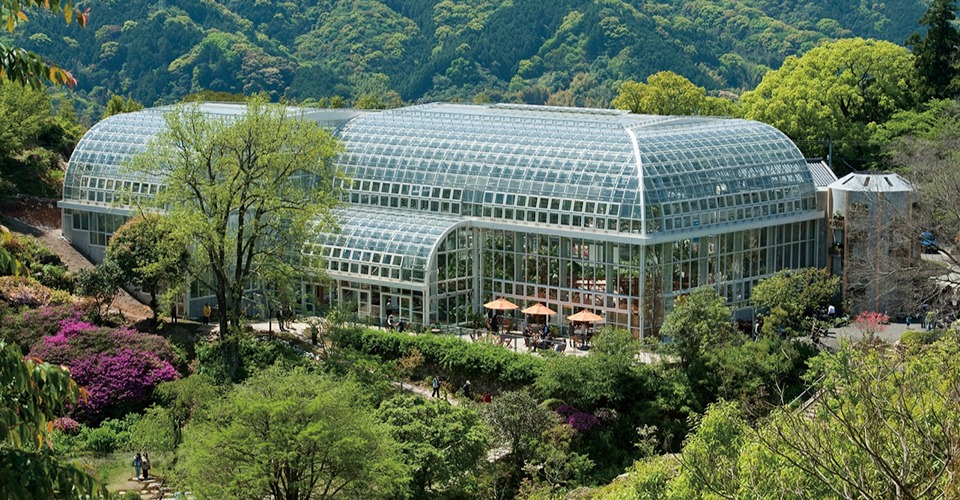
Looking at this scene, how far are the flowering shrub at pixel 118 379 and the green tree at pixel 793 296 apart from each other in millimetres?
20833

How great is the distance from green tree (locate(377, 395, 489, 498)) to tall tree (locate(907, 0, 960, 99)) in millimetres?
41316

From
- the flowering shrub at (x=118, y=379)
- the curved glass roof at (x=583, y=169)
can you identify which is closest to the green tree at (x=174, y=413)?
the flowering shrub at (x=118, y=379)

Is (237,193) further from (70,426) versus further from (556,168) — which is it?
(556,168)

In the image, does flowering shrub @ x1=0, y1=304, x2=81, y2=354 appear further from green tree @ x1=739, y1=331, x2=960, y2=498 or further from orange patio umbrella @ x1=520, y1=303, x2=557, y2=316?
green tree @ x1=739, y1=331, x2=960, y2=498

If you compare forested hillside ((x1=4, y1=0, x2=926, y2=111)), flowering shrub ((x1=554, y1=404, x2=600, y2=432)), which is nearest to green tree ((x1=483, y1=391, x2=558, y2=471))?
flowering shrub ((x1=554, y1=404, x2=600, y2=432))

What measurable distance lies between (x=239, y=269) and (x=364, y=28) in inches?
3426

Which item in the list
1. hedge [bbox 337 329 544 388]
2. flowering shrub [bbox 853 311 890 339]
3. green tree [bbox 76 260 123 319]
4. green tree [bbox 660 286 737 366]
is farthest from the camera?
green tree [bbox 76 260 123 319]

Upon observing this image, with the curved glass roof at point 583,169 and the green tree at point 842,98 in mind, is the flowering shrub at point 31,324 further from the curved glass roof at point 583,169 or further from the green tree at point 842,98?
the green tree at point 842,98

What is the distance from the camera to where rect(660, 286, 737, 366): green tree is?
4741 cm

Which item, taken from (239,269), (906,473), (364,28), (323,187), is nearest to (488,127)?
(323,187)

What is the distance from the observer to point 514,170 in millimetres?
54812

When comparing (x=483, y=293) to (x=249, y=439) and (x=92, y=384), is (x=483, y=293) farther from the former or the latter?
(x=249, y=439)

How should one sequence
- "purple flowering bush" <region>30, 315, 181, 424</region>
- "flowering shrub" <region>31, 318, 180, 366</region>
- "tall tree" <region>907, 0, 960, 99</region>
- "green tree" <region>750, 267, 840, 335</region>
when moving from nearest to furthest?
"purple flowering bush" <region>30, 315, 181, 424</region>, "flowering shrub" <region>31, 318, 180, 366</region>, "green tree" <region>750, 267, 840, 335</region>, "tall tree" <region>907, 0, 960, 99</region>

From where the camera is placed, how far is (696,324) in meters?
47.4
